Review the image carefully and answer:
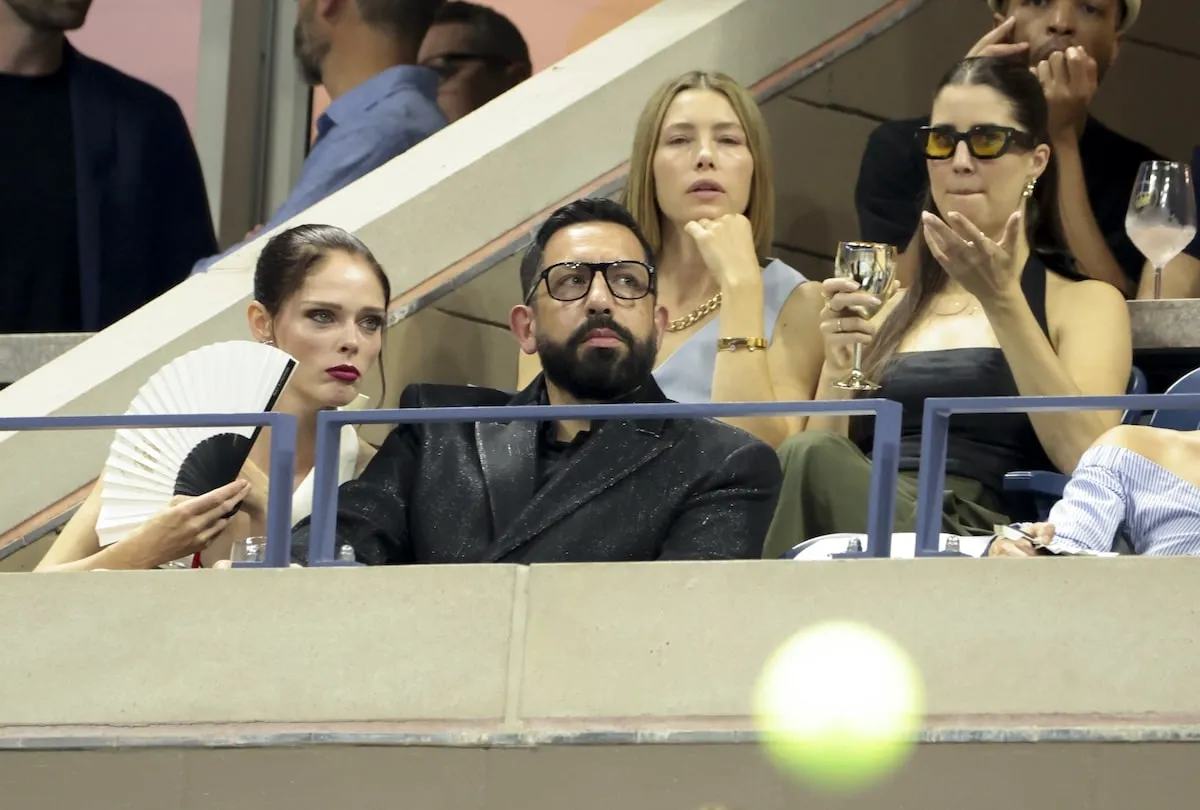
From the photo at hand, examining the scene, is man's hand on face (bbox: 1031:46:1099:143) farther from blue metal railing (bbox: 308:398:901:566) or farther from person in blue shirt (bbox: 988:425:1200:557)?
blue metal railing (bbox: 308:398:901:566)

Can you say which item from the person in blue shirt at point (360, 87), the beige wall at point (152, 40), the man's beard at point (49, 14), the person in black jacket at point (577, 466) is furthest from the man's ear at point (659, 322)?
the beige wall at point (152, 40)

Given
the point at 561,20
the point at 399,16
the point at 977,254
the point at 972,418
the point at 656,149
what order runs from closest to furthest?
the point at 977,254
the point at 972,418
the point at 656,149
the point at 399,16
the point at 561,20

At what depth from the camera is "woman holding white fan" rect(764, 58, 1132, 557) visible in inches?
177

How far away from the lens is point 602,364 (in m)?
4.47

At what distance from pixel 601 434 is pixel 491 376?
55.3 inches

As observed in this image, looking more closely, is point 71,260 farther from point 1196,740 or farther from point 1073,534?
point 1196,740

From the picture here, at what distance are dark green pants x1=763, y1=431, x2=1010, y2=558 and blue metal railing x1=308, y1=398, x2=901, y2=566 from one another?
486 mm

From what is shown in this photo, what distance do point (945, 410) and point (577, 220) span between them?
1.07 m

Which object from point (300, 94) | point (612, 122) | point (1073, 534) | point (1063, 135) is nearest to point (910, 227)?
point (1063, 135)

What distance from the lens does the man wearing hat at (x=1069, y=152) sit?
5.46 metres

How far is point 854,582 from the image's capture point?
386 cm

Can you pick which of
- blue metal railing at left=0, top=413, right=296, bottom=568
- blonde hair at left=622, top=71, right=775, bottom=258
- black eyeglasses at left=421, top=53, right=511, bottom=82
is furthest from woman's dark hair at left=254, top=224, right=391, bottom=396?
black eyeglasses at left=421, top=53, right=511, bottom=82

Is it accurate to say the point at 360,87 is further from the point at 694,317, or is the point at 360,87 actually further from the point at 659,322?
the point at 659,322

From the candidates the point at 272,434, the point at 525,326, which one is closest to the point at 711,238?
the point at 525,326
